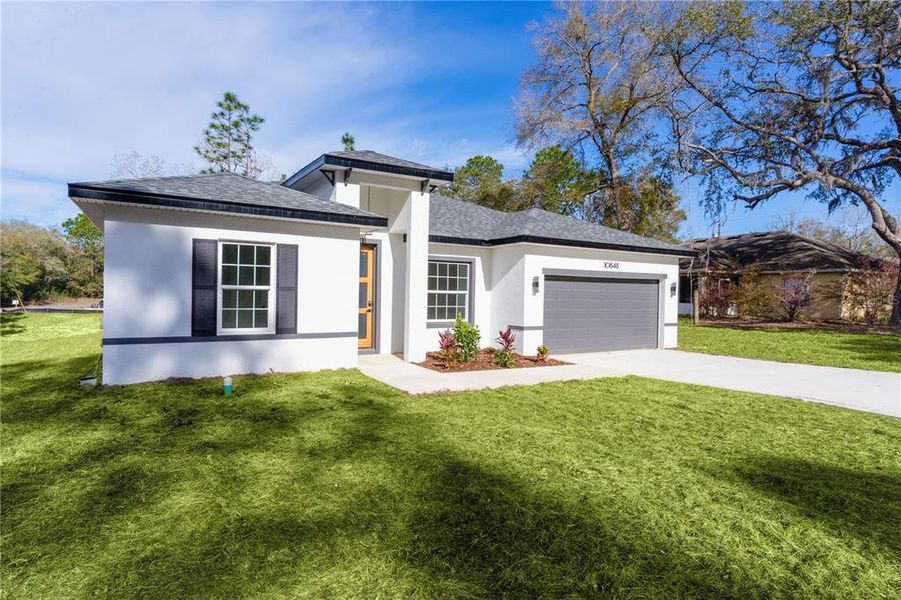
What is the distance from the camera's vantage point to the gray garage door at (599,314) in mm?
11789

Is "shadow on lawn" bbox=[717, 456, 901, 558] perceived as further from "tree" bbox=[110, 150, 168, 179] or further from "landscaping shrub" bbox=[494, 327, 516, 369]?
"tree" bbox=[110, 150, 168, 179]

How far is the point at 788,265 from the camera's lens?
75.2 feet

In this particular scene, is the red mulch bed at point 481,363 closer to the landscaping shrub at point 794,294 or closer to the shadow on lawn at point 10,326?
the shadow on lawn at point 10,326

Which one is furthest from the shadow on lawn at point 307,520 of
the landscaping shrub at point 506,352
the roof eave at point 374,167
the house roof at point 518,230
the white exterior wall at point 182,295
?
the house roof at point 518,230

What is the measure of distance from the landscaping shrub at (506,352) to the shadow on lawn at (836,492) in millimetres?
5713

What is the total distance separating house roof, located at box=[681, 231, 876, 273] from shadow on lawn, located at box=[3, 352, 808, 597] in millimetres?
21907

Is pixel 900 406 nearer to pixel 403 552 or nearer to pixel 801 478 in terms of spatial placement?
pixel 801 478

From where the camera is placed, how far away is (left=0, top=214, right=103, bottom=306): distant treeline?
3098 centimetres

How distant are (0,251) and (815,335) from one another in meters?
46.1

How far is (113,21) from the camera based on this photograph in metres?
8.92

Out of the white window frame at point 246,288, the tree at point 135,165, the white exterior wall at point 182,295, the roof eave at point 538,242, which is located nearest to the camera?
the white exterior wall at point 182,295

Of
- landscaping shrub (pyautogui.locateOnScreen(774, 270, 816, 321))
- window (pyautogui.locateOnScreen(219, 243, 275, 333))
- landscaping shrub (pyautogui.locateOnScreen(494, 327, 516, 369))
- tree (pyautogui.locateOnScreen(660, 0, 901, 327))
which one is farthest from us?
landscaping shrub (pyautogui.locateOnScreen(774, 270, 816, 321))

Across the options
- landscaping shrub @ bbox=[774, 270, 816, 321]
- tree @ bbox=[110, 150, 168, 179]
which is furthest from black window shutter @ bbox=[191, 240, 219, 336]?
tree @ bbox=[110, 150, 168, 179]

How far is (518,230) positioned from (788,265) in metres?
19.3
